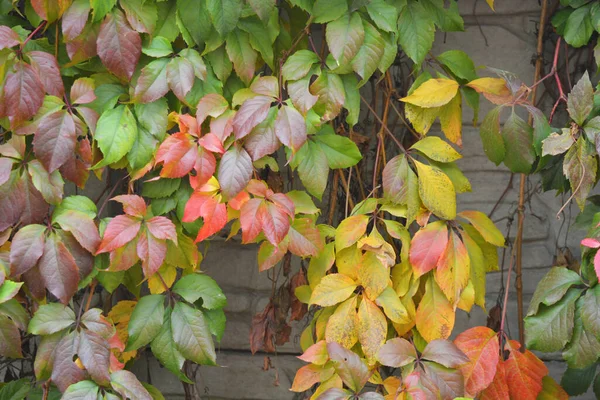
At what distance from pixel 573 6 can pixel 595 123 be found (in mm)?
429

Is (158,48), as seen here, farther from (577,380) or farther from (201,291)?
(577,380)

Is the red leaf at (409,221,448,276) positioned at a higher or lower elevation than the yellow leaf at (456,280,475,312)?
higher

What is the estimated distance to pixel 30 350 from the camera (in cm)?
197

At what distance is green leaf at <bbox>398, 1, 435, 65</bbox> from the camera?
4.89 ft

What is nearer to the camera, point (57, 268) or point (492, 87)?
point (57, 268)

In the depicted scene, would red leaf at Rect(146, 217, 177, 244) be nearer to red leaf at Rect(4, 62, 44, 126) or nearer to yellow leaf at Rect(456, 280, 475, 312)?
red leaf at Rect(4, 62, 44, 126)

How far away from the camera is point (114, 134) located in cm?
141

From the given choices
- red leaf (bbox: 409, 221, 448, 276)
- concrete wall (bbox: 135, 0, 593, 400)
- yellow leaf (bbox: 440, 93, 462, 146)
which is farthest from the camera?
concrete wall (bbox: 135, 0, 593, 400)

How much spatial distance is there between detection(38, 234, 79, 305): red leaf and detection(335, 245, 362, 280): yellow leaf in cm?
52

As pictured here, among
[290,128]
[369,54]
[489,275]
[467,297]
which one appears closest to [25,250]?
[290,128]

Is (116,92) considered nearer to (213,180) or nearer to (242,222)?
(213,180)

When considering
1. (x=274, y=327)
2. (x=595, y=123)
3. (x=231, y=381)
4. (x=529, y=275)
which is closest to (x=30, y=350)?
(x=231, y=381)

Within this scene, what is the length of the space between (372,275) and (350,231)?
0.32ft

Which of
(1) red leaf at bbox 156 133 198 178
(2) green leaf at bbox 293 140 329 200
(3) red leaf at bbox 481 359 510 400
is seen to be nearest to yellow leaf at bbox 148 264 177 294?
(1) red leaf at bbox 156 133 198 178
